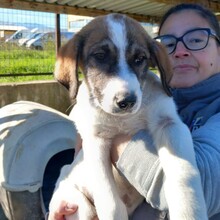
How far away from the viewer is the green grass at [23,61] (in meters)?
6.52

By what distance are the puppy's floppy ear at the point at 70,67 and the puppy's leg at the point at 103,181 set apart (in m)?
0.30

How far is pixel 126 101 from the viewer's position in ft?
5.78

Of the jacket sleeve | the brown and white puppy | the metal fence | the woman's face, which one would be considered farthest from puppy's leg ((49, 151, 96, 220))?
the metal fence

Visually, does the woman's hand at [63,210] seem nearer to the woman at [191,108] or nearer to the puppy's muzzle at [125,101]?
the woman at [191,108]

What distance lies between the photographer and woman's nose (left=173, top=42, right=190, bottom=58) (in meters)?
2.34

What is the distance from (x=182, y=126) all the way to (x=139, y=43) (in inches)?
18.9

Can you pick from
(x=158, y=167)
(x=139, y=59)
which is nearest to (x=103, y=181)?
(x=158, y=167)

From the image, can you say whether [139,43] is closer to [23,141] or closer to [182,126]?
[182,126]

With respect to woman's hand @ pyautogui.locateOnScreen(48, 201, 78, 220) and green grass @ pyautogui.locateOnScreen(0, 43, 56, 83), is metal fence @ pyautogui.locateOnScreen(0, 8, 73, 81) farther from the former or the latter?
woman's hand @ pyautogui.locateOnScreen(48, 201, 78, 220)

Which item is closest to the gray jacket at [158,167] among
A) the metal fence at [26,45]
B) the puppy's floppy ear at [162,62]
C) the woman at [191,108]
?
the woman at [191,108]

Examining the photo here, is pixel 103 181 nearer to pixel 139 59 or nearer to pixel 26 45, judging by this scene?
pixel 139 59

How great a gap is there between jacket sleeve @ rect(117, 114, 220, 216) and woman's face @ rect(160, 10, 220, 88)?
2.04 feet

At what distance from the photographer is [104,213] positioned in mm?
1893

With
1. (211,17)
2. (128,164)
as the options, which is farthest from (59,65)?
(211,17)
